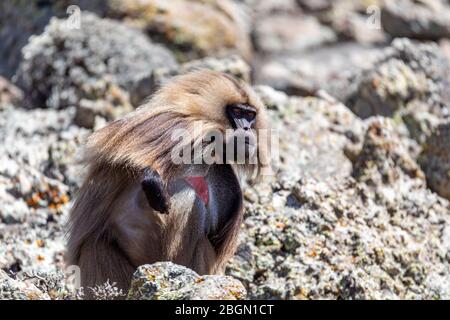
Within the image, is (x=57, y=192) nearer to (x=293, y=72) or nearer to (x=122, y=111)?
(x=122, y=111)

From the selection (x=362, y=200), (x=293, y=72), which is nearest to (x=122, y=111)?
(x=362, y=200)

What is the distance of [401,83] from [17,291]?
576cm

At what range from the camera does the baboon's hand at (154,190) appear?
6.55 metres

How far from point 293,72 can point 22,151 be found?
5689 mm

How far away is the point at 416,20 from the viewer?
14039 mm

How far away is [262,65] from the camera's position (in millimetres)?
13906

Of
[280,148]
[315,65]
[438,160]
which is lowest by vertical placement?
[315,65]

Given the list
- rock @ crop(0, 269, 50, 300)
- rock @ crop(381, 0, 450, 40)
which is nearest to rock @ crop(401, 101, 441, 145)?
rock @ crop(381, 0, 450, 40)

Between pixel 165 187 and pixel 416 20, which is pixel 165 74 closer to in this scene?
pixel 165 187

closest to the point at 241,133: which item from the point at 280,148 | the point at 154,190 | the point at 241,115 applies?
the point at 241,115

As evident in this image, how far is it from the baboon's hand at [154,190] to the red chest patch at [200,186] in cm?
39

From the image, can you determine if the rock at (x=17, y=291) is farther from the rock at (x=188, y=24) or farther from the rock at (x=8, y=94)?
the rock at (x=188, y=24)

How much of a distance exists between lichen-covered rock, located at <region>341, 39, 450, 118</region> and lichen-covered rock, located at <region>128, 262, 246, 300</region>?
16.5 ft

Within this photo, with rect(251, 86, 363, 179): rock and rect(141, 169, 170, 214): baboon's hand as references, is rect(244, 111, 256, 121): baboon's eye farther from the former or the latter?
rect(251, 86, 363, 179): rock
